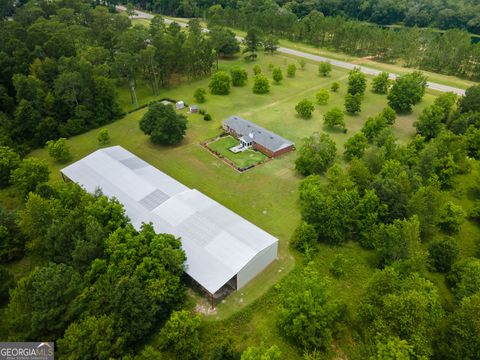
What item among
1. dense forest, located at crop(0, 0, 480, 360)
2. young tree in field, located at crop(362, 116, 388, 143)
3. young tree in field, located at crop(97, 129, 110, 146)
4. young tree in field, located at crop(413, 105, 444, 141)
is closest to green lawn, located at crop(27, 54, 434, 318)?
young tree in field, located at crop(97, 129, 110, 146)

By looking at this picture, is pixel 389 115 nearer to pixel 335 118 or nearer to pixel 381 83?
pixel 335 118

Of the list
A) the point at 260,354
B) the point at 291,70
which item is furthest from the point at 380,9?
the point at 260,354

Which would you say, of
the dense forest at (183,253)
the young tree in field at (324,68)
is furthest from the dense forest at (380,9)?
the dense forest at (183,253)

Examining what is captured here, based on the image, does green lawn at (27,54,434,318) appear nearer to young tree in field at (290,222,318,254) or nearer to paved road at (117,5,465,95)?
young tree in field at (290,222,318,254)

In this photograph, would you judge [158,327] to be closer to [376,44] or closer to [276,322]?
[276,322]

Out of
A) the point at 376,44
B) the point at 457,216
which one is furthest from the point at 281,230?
the point at 376,44

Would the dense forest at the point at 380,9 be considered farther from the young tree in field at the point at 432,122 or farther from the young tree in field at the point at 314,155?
the young tree in field at the point at 314,155
